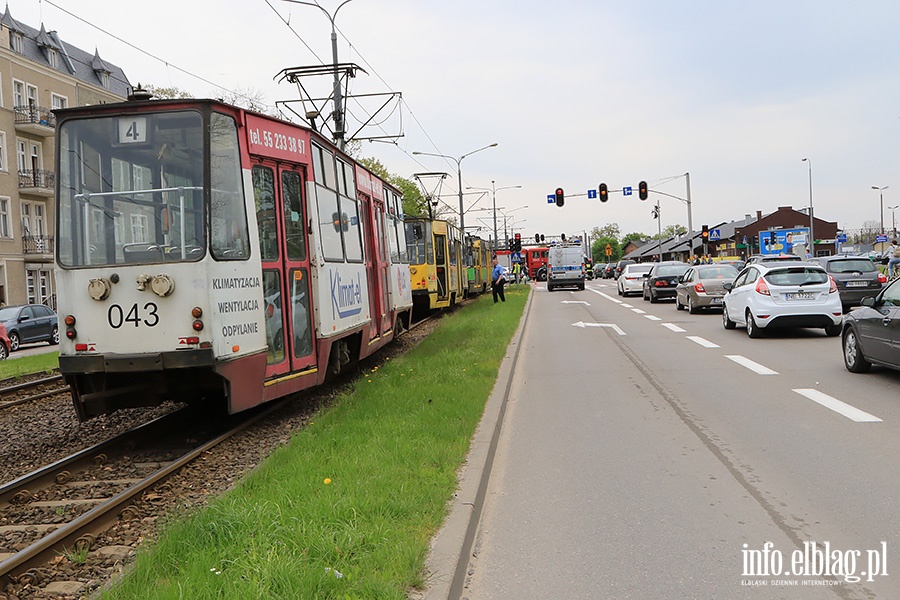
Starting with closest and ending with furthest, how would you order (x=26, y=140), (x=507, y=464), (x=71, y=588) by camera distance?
(x=71, y=588) → (x=507, y=464) → (x=26, y=140)

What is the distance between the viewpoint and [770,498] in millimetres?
5797

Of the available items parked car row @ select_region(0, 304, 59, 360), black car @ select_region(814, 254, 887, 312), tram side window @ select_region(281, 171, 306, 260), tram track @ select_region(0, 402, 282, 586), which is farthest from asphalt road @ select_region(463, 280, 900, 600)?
parked car row @ select_region(0, 304, 59, 360)

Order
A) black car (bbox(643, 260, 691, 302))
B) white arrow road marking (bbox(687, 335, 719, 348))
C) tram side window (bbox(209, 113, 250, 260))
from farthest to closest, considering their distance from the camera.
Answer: black car (bbox(643, 260, 691, 302))
white arrow road marking (bbox(687, 335, 719, 348))
tram side window (bbox(209, 113, 250, 260))

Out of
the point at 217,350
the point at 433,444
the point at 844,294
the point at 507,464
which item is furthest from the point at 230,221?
the point at 844,294

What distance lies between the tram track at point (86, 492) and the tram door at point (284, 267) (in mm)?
1020

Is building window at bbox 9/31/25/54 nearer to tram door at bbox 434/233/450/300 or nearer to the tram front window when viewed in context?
tram door at bbox 434/233/450/300

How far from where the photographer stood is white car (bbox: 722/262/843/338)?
1634 cm

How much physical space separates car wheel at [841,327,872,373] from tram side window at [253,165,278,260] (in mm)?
7930

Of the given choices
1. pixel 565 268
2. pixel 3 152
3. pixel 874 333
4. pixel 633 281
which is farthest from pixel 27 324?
pixel 565 268

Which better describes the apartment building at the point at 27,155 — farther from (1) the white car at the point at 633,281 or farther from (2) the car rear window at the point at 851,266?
(2) the car rear window at the point at 851,266

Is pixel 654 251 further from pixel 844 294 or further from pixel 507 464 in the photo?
pixel 507 464

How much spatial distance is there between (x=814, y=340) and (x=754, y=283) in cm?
162

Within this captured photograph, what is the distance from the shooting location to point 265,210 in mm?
8727

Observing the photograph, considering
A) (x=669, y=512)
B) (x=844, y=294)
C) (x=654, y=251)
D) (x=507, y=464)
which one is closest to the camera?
(x=669, y=512)
